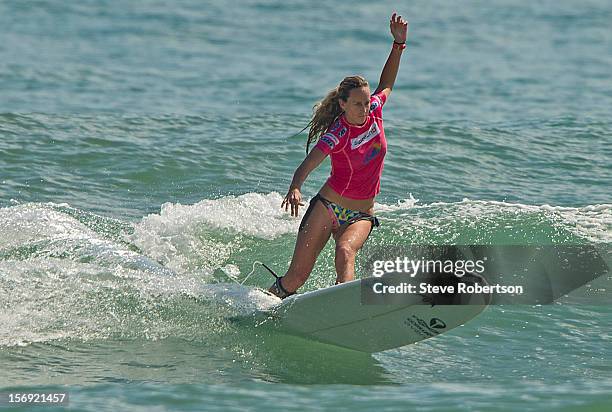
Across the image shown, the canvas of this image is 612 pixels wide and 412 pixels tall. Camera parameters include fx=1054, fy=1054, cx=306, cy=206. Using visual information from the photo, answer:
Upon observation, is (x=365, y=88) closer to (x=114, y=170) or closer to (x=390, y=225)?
(x=390, y=225)

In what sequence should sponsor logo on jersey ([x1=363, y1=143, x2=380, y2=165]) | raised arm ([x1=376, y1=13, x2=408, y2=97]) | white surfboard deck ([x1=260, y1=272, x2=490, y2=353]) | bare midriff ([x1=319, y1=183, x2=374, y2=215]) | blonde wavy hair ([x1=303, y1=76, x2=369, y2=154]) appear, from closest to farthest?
white surfboard deck ([x1=260, y1=272, x2=490, y2=353]), blonde wavy hair ([x1=303, y1=76, x2=369, y2=154]), sponsor logo on jersey ([x1=363, y1=143, x2=380, y2=165]), bare midriff ([x1=319, y1=183, x2=374, y2=215]), raised arm ([x1=376, y1=13, x2=408, y2=97])

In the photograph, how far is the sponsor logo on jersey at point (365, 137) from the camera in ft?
24.1

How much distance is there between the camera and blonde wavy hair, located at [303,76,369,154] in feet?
23.9

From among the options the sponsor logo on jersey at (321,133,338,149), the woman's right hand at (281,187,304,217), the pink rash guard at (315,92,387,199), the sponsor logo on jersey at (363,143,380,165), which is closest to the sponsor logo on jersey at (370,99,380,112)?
the pink rash guard at (315,92,387,199)

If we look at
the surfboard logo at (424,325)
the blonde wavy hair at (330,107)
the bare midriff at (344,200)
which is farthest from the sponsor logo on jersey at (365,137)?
the surfboard logo at (424,325)

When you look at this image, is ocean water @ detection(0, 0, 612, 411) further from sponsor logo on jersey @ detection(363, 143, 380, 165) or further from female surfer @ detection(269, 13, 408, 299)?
sponsor logo on jersey @ detection(363, 143, 380, 165)

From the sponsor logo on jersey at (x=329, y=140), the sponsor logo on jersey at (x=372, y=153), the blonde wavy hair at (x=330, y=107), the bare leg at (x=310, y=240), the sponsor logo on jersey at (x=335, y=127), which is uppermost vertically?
the blonde wavy hair at (x=330, y=107)

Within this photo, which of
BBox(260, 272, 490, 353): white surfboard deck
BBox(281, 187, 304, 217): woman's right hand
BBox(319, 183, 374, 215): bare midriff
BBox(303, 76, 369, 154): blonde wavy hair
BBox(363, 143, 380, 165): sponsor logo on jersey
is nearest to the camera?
BBox(281, 187, 304, 217): woman's right hand

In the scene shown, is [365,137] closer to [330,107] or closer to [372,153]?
[372,153]

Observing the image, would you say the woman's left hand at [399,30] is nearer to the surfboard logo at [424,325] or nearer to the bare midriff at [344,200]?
the bare midriff at [344,200]

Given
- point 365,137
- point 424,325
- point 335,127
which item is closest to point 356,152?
point 365,137

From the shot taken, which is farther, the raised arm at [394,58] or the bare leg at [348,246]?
the raised arm at [394,58]

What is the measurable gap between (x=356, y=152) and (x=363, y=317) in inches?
45.2

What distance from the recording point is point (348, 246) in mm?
7352
